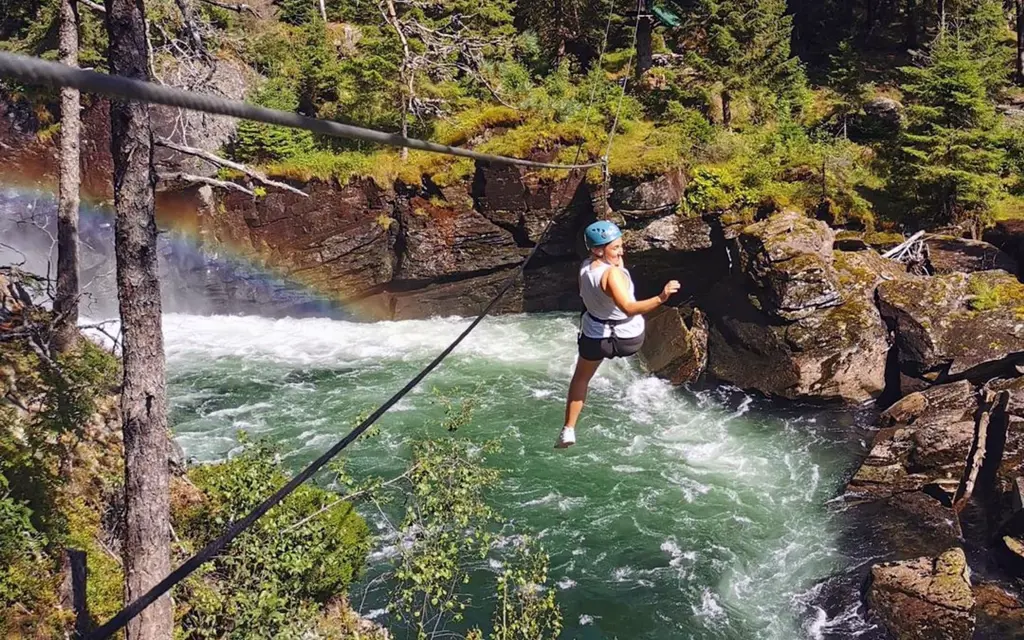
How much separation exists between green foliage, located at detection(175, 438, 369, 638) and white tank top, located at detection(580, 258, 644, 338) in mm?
3229

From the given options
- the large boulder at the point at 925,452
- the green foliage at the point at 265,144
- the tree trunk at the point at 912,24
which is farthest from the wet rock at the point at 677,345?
the tree trunk at the point at 912,24

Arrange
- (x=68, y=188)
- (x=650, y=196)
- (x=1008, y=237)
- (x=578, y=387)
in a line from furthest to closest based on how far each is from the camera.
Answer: (x=650, y=196), (x=1008, y=237), (x=68, y=188), (x=578, y=387)

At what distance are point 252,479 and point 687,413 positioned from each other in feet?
34.2

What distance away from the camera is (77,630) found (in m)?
6.20

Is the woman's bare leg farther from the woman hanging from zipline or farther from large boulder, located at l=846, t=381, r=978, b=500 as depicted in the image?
large boulder, located at l=846, t=381, r=978, b=500

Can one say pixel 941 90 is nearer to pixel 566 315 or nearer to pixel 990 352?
pixel 990 352

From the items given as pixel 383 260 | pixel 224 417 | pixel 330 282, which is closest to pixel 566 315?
pixel 383 260

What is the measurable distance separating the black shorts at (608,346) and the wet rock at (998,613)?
6.99 m

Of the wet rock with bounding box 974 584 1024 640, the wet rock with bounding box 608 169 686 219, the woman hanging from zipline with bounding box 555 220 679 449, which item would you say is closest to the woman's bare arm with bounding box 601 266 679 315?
the woman hanging from zipline with bounding box 555 220 679 449

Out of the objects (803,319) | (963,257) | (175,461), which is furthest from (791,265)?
(175,461)

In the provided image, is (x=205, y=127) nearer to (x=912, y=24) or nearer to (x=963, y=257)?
(x=963, y=257)

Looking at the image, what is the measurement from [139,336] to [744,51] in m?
22.6

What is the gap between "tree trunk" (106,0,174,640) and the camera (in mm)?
4750

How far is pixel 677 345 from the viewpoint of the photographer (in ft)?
55.0
